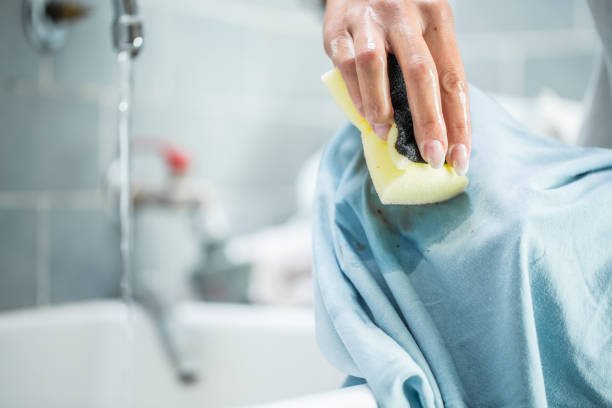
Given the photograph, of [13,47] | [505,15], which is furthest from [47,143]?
[505,15]

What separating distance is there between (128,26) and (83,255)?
475 mm

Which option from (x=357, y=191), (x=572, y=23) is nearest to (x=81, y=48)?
(x=357, y=191)

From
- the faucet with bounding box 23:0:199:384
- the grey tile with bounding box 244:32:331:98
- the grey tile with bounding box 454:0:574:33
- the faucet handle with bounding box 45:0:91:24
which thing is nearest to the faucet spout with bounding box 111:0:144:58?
the faucet with bounding box 23:0:199:384

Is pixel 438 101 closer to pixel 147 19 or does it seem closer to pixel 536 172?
pixel 536 172

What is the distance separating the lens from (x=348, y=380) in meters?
0.43

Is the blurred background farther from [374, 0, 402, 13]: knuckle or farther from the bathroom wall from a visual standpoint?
[374, 0, 402, 13]: knuckle

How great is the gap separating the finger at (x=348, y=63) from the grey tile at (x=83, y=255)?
688 millimetres

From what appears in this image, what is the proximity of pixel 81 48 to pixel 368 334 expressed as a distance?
79cm

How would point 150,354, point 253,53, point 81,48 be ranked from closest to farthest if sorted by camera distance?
point 150,354
point 81,48
point 253,53

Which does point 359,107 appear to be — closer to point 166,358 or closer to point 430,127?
point 430,127

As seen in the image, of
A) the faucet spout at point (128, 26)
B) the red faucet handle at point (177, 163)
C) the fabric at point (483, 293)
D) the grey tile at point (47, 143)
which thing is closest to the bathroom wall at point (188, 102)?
the grey tile at point (47, 143)

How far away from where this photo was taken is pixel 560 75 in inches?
56.3

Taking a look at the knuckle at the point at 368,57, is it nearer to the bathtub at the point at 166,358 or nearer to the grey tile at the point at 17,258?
the bathtub at the point at 166,358

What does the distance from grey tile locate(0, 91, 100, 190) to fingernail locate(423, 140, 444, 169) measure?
719 mm
